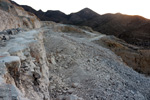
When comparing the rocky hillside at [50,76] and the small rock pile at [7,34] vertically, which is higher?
the small rock pile at [7,34]

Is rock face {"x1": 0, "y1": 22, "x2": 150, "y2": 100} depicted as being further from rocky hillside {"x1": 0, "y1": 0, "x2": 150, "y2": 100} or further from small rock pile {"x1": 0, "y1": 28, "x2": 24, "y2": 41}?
small rock pile {"x1": 0, "y1": 28, "x2": 24, "y2": 41}

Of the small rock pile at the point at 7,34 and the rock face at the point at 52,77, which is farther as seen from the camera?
the small rock pile at the point at 7,34

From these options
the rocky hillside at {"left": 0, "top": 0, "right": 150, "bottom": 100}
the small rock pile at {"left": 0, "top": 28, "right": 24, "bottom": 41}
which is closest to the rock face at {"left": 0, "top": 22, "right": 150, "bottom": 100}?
the rocky hillside at {"left": 0, "top": 0, "right": 150, "bottom": 100}

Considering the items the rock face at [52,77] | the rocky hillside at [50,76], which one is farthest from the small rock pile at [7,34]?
the rock face at [52,77]

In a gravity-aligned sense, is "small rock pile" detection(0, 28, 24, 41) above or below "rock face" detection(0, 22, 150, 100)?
above

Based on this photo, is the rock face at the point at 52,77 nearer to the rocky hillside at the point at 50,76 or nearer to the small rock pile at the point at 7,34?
the rocky hillside at the point at 50,76

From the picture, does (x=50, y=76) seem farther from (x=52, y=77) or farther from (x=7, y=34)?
(x=7, y=34)

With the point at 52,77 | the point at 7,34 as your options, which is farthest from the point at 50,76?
the point at 7,34

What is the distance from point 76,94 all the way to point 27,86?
215cm

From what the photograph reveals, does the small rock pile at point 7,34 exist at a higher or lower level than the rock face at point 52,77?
higher

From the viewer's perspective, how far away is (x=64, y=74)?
5.13 metres

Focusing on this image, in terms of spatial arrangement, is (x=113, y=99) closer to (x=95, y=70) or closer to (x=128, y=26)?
(x=95, y=70)

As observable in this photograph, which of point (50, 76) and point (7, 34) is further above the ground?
point (7, 34)

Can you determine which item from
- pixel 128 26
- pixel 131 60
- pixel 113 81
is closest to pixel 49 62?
pixel 113 81
